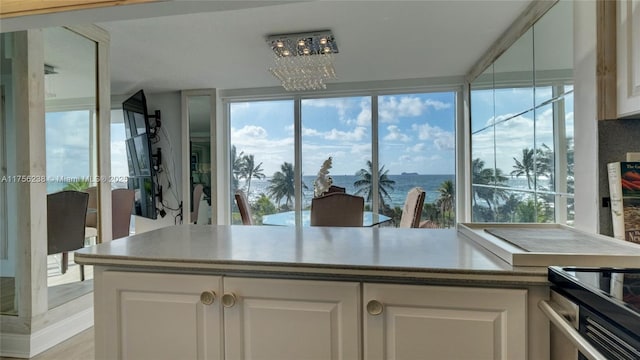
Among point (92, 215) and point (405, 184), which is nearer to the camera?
point (92, 215)

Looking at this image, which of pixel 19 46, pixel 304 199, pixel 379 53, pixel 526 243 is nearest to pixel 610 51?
pixel 526 243

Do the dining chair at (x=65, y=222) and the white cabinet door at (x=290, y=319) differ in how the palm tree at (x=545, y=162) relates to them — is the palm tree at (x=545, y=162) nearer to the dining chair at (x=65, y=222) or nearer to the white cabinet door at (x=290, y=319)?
the white cabinet door at (x=290, y=319)

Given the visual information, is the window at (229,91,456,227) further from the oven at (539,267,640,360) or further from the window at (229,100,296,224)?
the oven at (539,267,640,360)

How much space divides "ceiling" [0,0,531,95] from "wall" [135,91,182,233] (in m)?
0.72

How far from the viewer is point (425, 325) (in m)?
0.93

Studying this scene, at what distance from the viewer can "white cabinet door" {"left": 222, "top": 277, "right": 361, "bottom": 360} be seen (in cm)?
97

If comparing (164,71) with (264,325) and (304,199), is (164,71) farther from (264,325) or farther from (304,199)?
(264,325)

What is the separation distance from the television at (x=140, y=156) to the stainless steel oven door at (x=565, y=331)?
196 inches

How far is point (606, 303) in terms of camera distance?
2.20ft

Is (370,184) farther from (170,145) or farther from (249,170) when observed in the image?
(170,145)

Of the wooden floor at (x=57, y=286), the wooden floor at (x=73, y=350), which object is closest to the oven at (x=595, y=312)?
the wooden floor at (x=73, y=350)

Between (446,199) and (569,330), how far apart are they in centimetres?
409

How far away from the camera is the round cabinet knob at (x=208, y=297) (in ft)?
3.34

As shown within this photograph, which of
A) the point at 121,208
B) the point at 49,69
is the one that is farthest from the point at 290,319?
the point at 121,208
